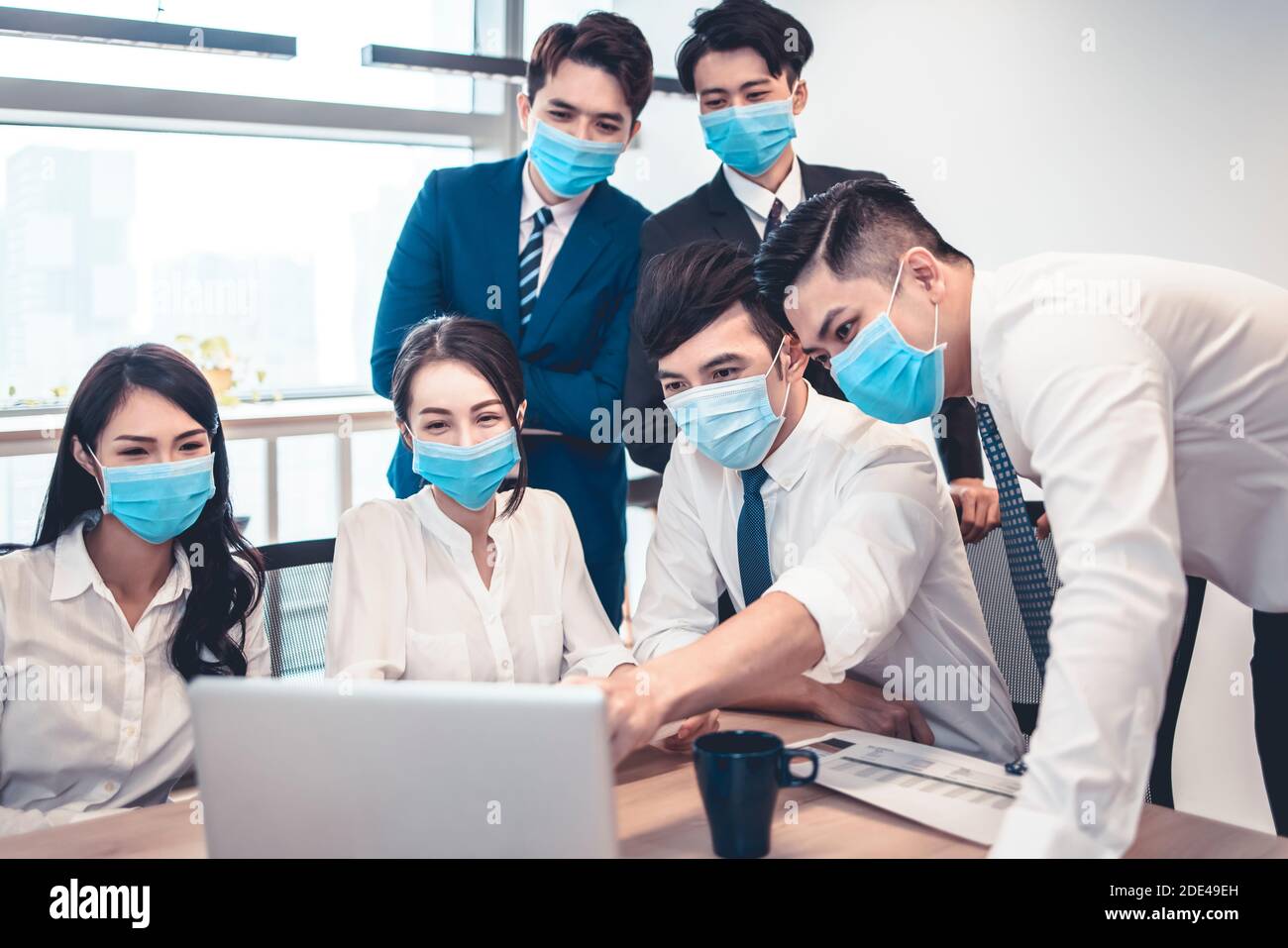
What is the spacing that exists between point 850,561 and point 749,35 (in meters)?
1.17

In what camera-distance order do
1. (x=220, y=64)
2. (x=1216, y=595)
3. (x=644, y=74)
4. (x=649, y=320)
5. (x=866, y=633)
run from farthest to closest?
(x=220, y=64) < (x=1216, y=595) < (x=644, y=74) < (x=649, y=320) < (x=866, y=633)

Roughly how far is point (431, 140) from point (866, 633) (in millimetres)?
3440

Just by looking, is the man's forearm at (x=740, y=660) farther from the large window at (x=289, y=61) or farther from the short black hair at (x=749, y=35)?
the large window at (x=289, y=61)

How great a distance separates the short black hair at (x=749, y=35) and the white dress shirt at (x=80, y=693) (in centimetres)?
141

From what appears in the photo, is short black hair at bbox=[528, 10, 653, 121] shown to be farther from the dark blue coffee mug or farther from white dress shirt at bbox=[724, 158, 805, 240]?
the dark blue coffee mug

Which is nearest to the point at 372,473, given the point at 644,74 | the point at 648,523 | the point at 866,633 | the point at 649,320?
the point at 648,523

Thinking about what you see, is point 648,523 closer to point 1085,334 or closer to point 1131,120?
point 1131,120

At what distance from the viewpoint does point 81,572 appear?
1.67 metres

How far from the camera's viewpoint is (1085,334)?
1.11 metres

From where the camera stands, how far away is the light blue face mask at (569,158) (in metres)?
2.16

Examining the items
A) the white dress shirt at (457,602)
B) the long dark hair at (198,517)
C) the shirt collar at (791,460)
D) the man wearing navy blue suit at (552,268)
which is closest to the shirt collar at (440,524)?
the white dress shirt at (457,602)

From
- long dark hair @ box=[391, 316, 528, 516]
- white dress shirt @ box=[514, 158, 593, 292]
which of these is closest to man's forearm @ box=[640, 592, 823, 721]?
long dark hair @ box=[391, 316, 528, 516]

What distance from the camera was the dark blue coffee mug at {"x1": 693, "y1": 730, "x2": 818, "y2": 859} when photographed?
108 cm

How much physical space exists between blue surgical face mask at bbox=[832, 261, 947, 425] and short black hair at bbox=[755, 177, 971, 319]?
0.04 metres
